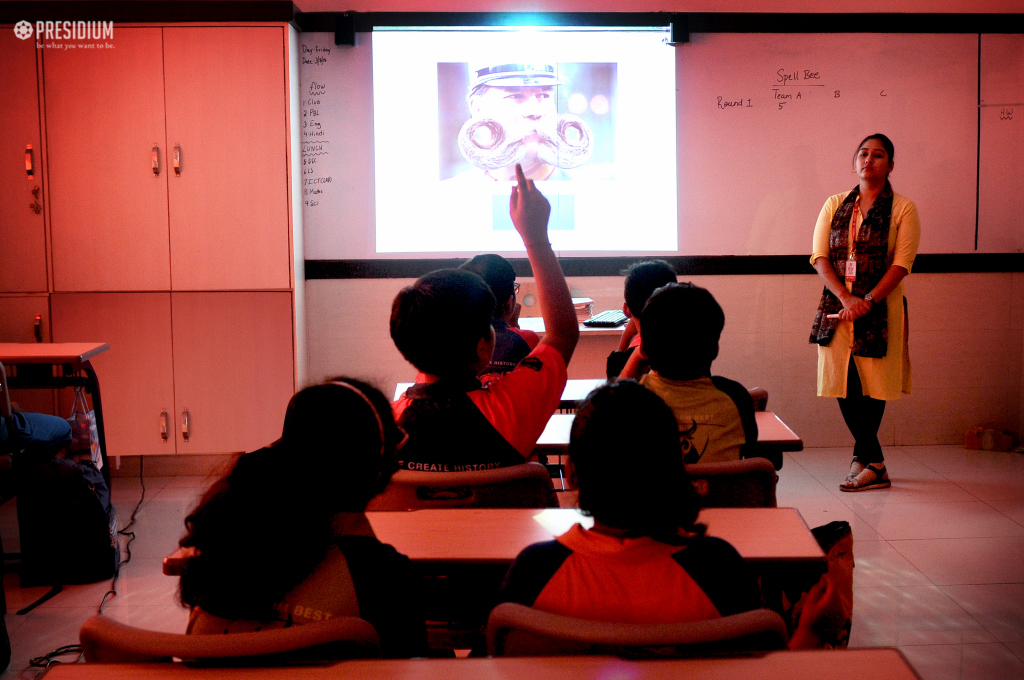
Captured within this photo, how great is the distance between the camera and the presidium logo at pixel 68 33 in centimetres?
418

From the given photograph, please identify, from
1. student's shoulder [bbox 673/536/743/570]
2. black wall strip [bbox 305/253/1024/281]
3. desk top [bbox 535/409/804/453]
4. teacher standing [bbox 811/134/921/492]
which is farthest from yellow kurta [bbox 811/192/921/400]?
student's shoulder [bbox 673/536/743/570]

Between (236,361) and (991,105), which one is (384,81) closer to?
(236,361)

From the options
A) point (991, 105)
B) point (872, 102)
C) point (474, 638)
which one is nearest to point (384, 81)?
point (872, 102)

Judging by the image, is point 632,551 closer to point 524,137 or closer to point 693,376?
point 693,376

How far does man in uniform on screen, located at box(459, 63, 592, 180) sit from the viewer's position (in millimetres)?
4691

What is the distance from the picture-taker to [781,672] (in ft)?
3.36

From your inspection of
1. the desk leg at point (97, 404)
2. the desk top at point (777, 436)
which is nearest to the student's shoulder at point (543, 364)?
the desk top at point (777, 436)

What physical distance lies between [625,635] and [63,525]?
105 inches

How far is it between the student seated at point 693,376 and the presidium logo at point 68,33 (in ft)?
11.3

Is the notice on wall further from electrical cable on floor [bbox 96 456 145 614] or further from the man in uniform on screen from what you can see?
electrical cable on floor [bbox 96 456 145 614]

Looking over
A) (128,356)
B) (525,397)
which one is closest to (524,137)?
(128,356)

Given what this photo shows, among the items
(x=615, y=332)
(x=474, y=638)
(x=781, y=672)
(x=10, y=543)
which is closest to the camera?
(x=781, y=672)

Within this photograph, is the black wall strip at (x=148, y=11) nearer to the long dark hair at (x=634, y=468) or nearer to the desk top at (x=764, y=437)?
the desk top at (x=764, y=437)

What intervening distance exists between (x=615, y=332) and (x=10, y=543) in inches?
105
